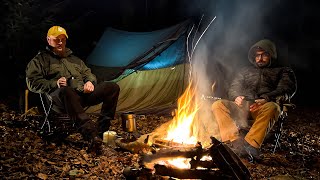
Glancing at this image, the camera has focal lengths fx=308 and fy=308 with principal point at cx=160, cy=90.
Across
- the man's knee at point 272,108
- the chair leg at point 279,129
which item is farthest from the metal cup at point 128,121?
the chair leg at point 279,129

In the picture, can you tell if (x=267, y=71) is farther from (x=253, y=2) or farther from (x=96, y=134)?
(x=253, y=2)

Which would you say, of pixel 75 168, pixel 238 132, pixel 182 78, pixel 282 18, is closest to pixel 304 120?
pixel 182 78

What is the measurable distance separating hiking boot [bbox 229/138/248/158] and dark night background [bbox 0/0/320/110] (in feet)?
8.00

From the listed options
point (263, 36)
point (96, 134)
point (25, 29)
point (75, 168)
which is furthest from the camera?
point (263, 36)

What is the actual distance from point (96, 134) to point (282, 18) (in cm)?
1309

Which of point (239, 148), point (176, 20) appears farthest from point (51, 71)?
point (176, 20)

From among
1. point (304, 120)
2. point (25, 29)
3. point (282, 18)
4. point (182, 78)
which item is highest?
point (282, 18)

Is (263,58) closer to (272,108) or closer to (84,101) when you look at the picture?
(272,108)

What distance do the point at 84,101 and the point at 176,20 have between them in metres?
12.6

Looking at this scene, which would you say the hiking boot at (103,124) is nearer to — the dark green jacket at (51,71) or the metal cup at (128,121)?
the metal cup at (128,121)

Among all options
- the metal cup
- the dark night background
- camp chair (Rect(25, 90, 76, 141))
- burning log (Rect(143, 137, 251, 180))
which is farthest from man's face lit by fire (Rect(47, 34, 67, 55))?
burning log (Rect(143, 137, 251, 180))

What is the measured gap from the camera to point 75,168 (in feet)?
10.5

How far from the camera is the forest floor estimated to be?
3057mm

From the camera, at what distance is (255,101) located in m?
4.09
